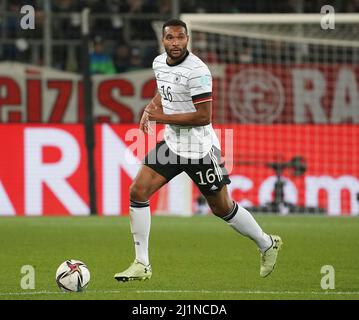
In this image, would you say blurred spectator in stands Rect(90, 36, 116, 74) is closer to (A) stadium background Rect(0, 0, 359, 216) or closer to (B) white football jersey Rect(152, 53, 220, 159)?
(A) stadium background Rect(0, 0, 359, 216)

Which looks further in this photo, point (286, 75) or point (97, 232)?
point (286, 75)

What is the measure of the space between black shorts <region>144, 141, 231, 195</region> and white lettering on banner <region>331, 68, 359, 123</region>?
27.9 ft

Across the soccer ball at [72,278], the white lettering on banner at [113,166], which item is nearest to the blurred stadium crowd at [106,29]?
the white lettering on banner at [113,166]

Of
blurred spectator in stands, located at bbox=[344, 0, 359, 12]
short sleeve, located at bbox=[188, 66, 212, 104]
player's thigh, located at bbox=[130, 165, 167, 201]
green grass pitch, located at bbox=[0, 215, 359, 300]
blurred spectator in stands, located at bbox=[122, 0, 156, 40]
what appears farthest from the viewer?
blurred spectator in stands, located at bbox=[344, 0, 359, 12]

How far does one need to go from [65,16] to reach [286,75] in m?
3.69

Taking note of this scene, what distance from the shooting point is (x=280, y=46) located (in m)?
18.2

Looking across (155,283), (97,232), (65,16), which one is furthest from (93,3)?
(155,283)

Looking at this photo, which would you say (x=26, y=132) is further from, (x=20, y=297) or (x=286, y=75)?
(x=20, y=297)

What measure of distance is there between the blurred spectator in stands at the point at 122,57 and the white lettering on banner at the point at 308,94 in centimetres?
265

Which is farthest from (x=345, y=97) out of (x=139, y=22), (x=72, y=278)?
(x=72, y=278)

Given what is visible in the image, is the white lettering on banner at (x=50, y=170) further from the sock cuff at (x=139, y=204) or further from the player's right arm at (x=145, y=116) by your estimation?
the sock cuff at (x=139, y=204)

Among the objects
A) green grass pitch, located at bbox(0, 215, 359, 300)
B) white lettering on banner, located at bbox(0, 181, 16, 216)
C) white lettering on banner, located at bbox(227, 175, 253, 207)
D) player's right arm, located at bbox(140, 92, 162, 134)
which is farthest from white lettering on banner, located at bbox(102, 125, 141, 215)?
player's right arm, located at bbox(140, 92, 162, 134)

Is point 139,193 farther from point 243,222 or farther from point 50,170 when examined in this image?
point 50,170

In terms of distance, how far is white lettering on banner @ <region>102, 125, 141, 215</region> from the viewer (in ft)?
56.4
